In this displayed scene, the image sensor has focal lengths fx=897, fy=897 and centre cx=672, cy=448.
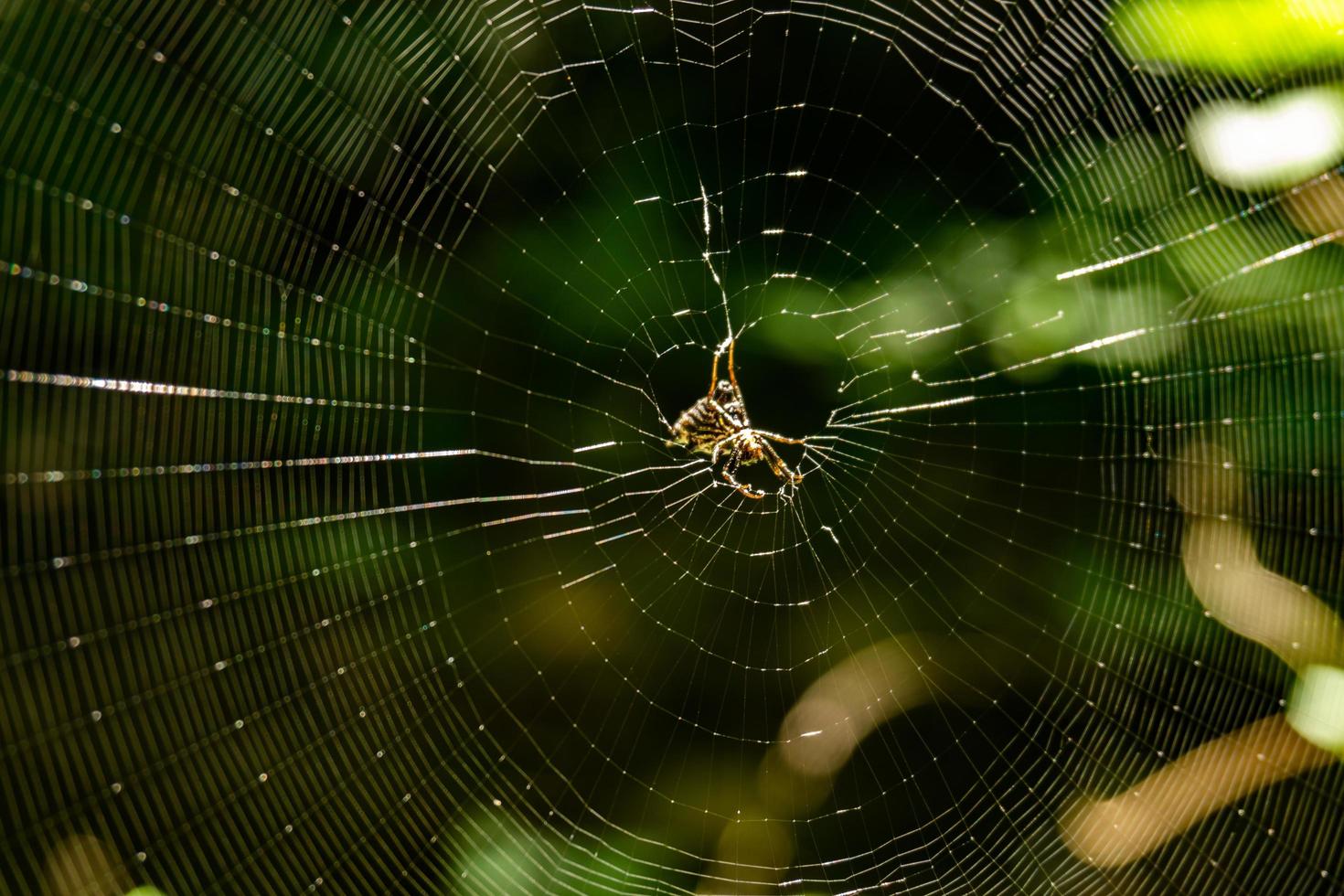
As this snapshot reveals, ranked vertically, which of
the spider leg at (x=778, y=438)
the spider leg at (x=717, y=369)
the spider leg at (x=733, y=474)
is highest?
the spider leg at (x=717, y=369)

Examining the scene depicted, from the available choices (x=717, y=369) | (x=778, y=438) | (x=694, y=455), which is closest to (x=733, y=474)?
(x=694, y=455)

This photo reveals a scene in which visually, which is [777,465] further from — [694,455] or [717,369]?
[717,369]

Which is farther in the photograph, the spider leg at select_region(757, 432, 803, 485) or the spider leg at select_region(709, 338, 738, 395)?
the spider leg at select_region(757, 432, 803, 485)

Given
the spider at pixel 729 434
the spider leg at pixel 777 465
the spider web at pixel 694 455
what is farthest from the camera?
the spider leg at pixel 777 465

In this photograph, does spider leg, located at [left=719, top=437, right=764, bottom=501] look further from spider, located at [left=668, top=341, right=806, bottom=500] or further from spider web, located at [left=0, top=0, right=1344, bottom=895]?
spider web, located at [left=0, top=0, right=1344, bottom=895]

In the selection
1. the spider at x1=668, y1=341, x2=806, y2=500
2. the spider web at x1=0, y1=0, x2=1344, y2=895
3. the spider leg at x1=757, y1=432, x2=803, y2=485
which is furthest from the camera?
the spider leg at x1=757, y1=432, x2=803, y2=485

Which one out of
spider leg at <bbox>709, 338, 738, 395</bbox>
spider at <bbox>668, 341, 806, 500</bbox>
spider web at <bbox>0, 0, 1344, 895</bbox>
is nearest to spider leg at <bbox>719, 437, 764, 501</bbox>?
spider at <bbox>668, 341, 806, 500</bbox>

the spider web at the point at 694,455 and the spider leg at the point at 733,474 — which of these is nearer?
the spider web at the point at 694,455

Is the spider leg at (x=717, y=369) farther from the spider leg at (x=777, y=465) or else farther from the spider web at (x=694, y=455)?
the spider leg at (x=777, y=465)

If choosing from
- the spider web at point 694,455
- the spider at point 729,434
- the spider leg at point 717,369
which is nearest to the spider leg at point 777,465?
the spider at point 729,434
